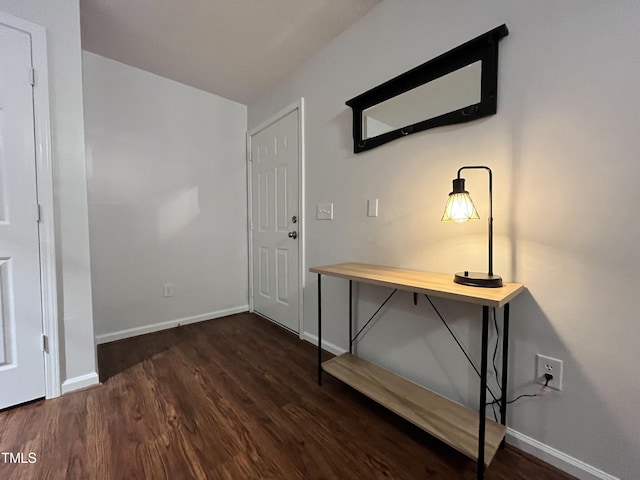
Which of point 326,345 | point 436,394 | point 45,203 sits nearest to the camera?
point 436,394

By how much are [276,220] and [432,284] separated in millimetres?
1721

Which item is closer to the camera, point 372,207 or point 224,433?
point 224,433

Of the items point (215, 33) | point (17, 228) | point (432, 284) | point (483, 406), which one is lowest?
point (483, 406)

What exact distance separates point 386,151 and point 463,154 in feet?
1.49

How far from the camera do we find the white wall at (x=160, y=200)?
2137 mm

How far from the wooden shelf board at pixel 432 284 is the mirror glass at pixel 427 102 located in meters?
0.82

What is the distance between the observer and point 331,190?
196cm

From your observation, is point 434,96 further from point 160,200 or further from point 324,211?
point 160,200

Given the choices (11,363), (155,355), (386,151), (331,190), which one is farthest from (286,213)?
(11,363)

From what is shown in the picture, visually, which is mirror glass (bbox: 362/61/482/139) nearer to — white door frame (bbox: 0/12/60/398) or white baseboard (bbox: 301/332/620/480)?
white baseboard (bbox: 301/332/620/480)

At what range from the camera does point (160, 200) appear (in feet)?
7.88

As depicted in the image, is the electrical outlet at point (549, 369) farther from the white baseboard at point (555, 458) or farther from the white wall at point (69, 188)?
the white wall at point (69, 188)

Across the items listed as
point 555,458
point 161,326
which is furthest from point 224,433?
point 161,326

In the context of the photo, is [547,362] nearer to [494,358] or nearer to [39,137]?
[494,358]
